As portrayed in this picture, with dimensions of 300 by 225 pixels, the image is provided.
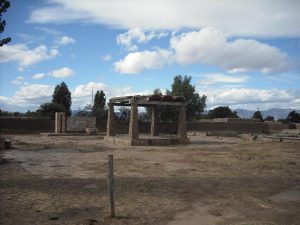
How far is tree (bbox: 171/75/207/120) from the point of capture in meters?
47.6

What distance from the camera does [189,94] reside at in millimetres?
47656

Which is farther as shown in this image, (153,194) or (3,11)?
(3,11)

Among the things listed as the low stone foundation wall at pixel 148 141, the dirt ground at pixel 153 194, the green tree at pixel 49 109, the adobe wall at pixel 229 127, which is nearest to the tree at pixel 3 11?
the dirt ground at pixel 153 194

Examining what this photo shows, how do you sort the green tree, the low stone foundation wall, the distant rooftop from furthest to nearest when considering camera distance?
the green tree < the distant rooftop < the low stone foundation wall

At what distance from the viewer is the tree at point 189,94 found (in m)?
47.6

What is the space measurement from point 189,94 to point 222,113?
2298 cm

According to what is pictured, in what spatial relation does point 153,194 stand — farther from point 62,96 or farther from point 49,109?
point 62,96

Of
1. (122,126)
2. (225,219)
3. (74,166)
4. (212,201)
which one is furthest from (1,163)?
(122,126)

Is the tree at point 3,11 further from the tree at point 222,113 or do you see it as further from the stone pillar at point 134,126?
the tree at point 222,113

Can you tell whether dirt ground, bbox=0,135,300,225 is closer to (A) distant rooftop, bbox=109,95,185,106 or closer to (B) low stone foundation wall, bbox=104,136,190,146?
(B) low stone foundation wall, bbox=104,136,190,146

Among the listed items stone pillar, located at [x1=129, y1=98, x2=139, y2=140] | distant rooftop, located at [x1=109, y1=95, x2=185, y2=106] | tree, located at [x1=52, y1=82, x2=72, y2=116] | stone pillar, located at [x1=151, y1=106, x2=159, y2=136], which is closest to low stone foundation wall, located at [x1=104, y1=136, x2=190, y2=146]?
stone pillar, located at [x1=129, y1=98, x2=139, y2=140]

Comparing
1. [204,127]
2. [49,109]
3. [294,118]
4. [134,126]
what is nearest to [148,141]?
[134,126]

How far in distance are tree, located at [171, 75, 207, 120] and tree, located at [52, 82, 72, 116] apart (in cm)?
1620

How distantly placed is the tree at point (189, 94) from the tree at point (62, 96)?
1620 centimetres
